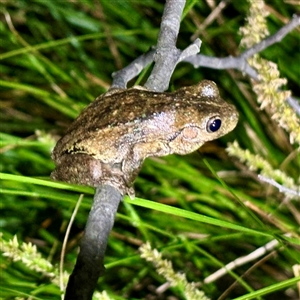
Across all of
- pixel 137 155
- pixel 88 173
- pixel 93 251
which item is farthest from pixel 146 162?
pixel 93 251

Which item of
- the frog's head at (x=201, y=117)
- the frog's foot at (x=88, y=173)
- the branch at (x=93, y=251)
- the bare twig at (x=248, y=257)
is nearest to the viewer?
the branch at (x=93, y=251)

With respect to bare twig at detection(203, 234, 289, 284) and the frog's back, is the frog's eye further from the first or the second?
bare twig at detection(203, 234, 289, 284)

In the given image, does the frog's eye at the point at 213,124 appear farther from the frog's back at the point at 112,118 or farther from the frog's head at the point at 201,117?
the frog's back at the point at 112,118

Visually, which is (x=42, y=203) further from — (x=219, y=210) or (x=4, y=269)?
(x=219, y=210)

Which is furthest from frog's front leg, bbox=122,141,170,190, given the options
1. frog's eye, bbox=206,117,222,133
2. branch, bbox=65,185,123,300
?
branch, bbox=65,185,123,300

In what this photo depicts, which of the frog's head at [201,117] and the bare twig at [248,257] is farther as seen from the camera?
the bare twig at [248,257]

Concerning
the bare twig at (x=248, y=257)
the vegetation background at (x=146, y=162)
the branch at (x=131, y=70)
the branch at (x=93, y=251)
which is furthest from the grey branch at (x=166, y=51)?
the bare twig at (x=248, y=257)
